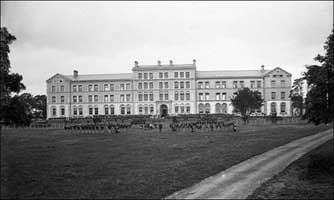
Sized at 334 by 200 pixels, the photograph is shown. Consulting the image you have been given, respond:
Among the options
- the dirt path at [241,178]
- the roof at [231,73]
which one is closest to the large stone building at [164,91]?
the roof at [231,73]

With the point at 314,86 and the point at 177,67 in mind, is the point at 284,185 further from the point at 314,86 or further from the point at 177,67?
the point at 177,67

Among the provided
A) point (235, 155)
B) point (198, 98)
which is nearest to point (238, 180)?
point (235, 155)

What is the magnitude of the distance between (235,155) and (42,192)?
9.76m

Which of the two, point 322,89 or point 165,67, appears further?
point 165,67

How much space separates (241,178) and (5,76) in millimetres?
9398

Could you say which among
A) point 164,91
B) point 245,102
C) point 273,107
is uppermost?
point 164,91

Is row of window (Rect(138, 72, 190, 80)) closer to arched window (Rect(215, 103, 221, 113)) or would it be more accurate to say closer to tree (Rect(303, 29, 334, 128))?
arched window (Rect(215, 103, 221, 113))

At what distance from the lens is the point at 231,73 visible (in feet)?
224

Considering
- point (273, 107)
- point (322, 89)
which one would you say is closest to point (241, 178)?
point (322, 89)

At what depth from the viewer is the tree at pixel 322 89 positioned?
1145 cm

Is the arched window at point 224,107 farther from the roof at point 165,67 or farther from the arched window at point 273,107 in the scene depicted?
the roof at point 165,67

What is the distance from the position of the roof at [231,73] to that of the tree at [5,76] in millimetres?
58847

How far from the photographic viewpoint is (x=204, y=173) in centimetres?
1046

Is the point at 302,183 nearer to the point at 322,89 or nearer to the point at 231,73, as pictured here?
the point at 322,89
